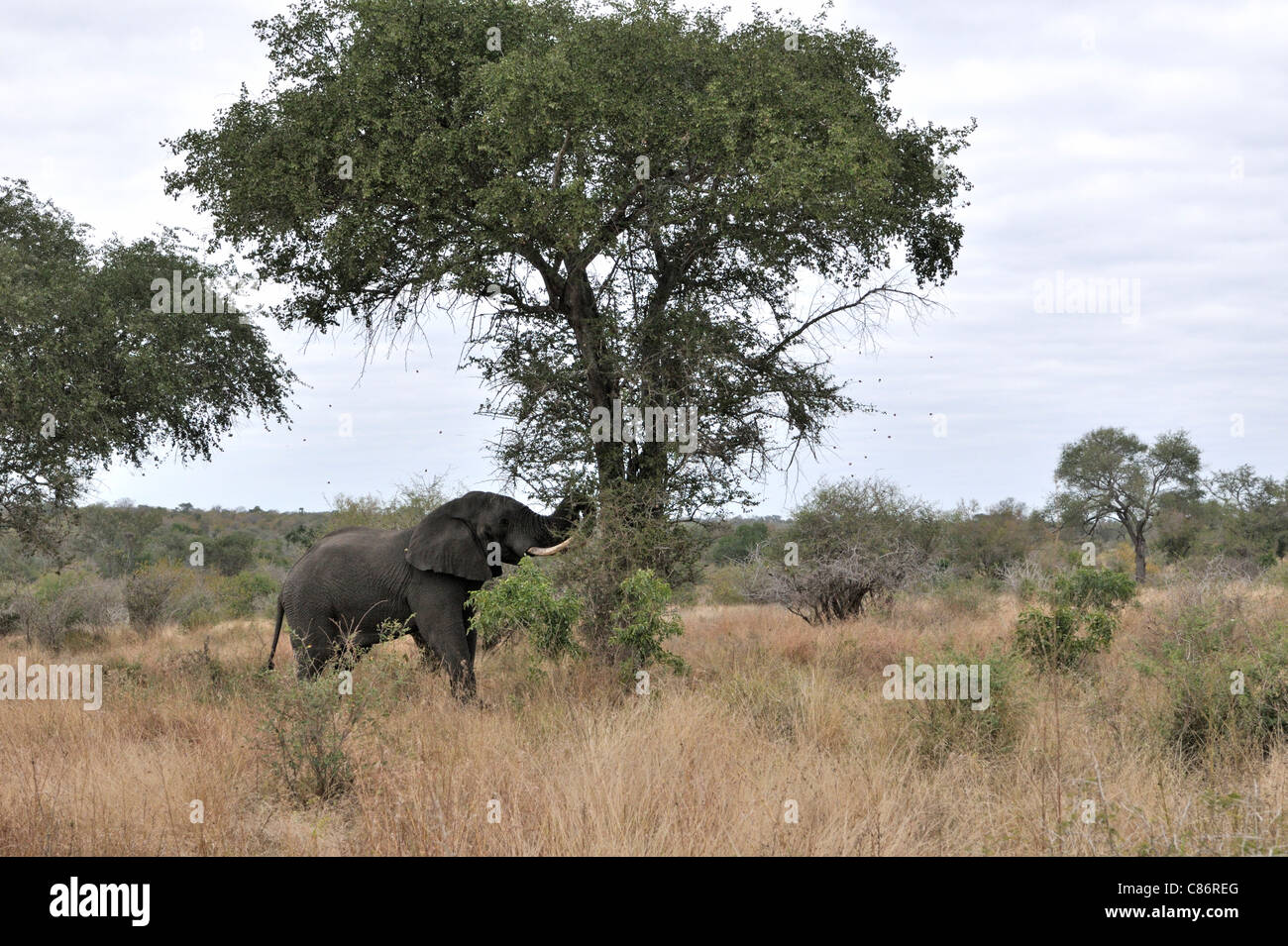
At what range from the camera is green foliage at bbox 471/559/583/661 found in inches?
400

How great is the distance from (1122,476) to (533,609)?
128 feet

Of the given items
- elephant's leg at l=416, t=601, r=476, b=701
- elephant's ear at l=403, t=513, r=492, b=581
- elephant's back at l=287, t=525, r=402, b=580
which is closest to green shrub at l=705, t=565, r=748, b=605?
elephant's back at l=287, t=525, r=402, b=580

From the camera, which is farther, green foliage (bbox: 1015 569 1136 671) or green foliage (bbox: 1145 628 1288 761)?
green foliage (bbox: 1015 569 1136 671)

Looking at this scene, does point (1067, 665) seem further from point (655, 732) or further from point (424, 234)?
point (424, 234)

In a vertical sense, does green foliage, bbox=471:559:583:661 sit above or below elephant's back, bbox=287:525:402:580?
below

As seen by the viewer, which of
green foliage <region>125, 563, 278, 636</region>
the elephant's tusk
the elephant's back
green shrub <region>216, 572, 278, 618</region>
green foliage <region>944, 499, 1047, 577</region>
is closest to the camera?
the elephant's tusk

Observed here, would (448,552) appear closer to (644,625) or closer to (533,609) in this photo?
(533,609)

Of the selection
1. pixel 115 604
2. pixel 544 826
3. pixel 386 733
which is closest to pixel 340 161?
pixel 386 733

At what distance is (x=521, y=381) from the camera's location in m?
12.1

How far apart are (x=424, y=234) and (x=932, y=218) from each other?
728 centimetres

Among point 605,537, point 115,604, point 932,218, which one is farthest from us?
point 115,604

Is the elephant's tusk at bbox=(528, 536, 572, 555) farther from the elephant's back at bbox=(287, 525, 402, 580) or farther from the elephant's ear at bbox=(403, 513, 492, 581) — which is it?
the elephant's back at bbox=(287, 525, 402, 580)

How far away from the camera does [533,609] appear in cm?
1036

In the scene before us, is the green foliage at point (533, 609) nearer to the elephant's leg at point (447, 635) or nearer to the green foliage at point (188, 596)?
the elephant's leg at point (447, 635)
